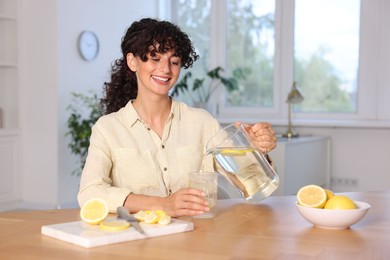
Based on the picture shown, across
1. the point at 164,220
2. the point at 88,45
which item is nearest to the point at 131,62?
the point at 164,220

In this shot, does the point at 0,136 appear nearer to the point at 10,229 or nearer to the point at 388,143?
the point at 388,143

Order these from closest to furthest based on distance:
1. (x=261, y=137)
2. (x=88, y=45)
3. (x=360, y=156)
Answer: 1. (x=261, y=137)
2. (x=88, y=45)
3. (x=360, y=156)

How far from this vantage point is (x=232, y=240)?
1.49 metres

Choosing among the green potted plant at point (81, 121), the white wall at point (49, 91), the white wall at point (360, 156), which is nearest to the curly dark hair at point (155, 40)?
the green potted plant at point (81, 121)

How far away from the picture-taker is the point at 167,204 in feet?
5.81

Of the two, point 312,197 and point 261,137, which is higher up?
point 261,137

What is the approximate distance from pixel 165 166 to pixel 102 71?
3.44 meters

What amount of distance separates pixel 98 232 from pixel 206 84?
4688 mm

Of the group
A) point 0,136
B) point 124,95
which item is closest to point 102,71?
point 0,136

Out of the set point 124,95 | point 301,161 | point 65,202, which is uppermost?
point 124,95

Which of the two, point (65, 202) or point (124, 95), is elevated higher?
point (124, 95)

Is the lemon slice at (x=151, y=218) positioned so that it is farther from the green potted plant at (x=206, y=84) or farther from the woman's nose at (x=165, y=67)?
the green potted plant at (x=206, y=84)

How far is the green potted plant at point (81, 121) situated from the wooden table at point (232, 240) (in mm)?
3124

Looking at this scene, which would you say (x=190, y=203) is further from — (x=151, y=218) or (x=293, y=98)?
(x=293, y=98)
